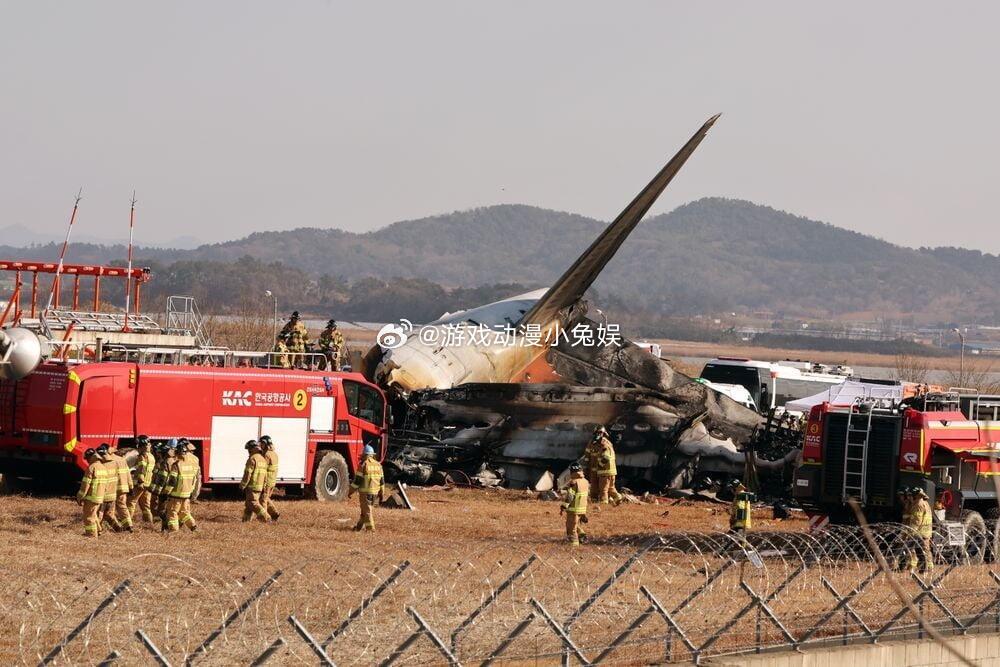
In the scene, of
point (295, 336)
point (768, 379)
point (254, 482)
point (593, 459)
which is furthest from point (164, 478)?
point (768, 379)

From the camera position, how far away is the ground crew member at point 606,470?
33812 millimetres

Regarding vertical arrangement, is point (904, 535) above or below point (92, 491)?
above

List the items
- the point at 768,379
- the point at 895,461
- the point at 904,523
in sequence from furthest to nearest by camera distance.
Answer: the point at 768,379, the point at 895,461, the point at 904,523

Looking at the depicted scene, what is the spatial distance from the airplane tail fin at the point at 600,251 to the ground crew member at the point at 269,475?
696 inches

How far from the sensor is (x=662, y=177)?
161 feet

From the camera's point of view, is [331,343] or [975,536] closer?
[975,536]

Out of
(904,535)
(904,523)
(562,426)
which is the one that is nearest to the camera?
(904,535)

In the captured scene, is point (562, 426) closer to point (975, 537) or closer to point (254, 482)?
point (254, 482)

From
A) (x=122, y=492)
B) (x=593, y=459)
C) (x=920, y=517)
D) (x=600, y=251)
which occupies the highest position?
(x=600, y=251)

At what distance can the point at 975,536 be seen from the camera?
24438mm

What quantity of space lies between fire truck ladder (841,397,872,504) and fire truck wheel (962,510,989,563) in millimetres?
1798

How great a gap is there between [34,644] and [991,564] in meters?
12.7

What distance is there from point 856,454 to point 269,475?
10.7m

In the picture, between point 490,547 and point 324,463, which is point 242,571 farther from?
point 324,463
